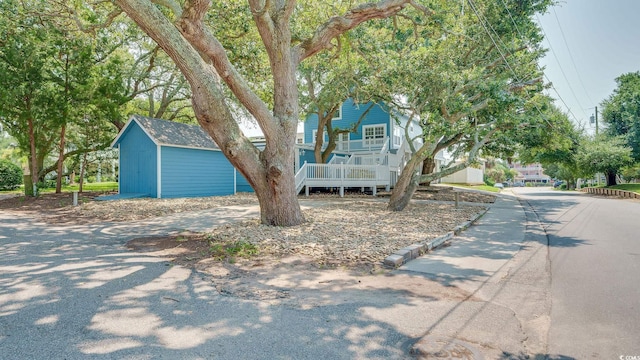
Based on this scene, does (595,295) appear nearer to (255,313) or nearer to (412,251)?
(412,251)

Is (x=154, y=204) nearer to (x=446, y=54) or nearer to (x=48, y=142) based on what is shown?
(x=48, y=142)

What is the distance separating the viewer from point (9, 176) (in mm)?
22891

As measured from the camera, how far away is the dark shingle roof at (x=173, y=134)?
1528 centimetres

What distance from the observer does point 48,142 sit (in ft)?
58.5

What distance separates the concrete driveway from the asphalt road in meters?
0.22

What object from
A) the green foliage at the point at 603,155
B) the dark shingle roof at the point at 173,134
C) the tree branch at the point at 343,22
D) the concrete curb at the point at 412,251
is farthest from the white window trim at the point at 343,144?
the concrete curb at the point at 412,251

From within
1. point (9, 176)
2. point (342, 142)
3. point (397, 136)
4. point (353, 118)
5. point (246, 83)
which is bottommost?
point (9, 176)

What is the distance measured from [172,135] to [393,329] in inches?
610

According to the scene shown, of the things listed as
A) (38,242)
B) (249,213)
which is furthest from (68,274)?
(249,213)

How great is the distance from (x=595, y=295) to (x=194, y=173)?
15821 mm

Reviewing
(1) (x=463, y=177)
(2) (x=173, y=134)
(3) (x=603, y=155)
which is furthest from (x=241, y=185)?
(1) (x=463, y=177)

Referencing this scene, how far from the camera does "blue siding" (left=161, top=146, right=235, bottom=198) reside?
15383 mm

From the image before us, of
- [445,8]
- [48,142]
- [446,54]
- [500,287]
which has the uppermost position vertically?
[445,8]

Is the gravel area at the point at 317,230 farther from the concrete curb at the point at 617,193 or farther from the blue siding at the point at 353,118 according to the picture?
the concrete curb at the point at 617,193
